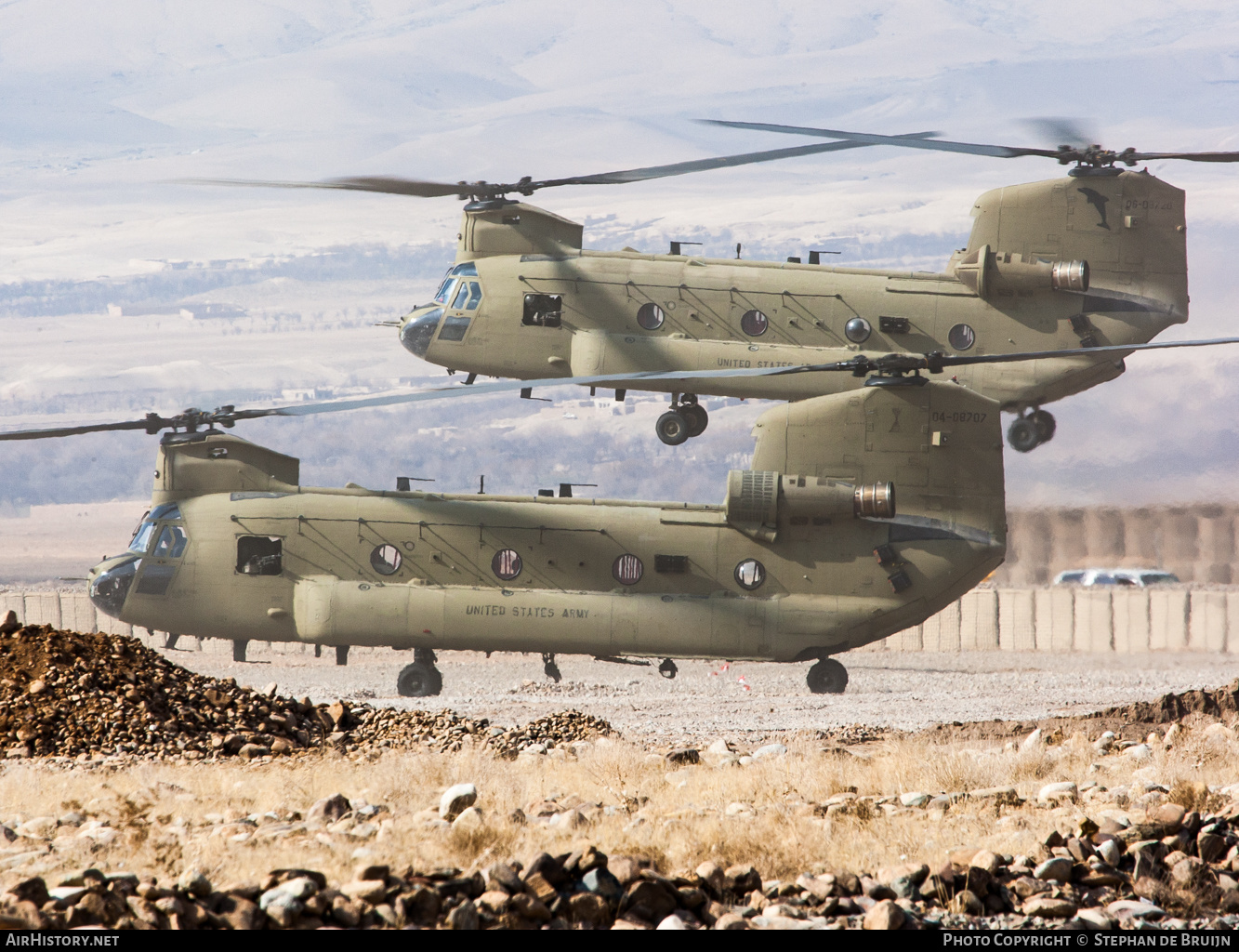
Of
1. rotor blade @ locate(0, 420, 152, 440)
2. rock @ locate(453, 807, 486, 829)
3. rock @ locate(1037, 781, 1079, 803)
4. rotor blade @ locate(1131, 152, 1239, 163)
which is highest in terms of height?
rotor blade @ locate(1131, 152, 1239, 163)

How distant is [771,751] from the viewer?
1569 cm

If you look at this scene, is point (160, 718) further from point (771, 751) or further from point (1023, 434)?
point (1023, 434)

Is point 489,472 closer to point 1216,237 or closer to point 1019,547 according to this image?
point 1216,237

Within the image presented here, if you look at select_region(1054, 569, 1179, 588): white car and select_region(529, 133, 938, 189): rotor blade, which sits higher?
select_region(529, 133, 938, 189): rotor blade

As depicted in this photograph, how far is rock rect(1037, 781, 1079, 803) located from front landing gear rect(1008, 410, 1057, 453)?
14220mm

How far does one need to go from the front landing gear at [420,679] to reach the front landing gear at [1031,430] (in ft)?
35.4

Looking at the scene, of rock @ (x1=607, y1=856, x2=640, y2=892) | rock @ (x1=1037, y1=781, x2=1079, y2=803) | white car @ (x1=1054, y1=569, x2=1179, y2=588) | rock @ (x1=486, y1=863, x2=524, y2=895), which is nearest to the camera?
rock @ (x1=486, y1=863, x2=524, y2=895)

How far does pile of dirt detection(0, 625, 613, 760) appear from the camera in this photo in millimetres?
14688

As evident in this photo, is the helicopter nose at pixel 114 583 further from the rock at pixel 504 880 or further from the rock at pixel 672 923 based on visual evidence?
the rock at pixel 672 923

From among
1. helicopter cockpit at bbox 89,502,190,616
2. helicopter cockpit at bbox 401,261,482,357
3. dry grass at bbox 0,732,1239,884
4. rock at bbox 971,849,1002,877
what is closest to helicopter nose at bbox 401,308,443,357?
helicopter cockpit at bbox 401,261,482,357

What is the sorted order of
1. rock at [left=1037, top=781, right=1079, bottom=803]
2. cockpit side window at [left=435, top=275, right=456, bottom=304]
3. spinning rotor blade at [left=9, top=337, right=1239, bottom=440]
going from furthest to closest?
cockpit side window at [left=435, top=275, right=456, bottom=304] → spinning rotor blade at [left=9, top=337, right=1239, bottom=440] → rock at [left=1037, top=781, right=1079, bottom=803]

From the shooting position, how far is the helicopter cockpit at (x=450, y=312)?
967 inches

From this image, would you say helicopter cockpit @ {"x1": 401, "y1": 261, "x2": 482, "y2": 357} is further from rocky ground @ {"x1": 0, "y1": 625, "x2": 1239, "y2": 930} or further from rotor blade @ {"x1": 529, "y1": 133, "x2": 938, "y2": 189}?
rocky ground @ {"x1": 0, "y1": 625, "x2": 1239, "y2": 930}

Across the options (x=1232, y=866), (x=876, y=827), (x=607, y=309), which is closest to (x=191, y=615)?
(x=607, y=309)
